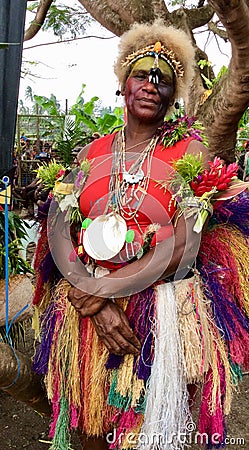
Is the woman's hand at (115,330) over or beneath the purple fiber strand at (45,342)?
over

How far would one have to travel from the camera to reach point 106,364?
1846 mm

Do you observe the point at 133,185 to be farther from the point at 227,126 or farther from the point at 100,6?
the point at 100,6

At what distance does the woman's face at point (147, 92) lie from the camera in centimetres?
186

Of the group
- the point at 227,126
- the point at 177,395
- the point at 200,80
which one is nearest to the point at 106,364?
the point at 177,395

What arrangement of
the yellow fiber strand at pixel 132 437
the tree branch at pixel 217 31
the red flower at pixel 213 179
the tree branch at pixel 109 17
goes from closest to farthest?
the red flower at pixel 213 179, the yellow fiber strand at pixel 132 437, the tree branch at pixel 109 17, the tree branch at pixel 217 31

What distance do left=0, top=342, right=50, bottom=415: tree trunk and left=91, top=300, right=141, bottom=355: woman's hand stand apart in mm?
437

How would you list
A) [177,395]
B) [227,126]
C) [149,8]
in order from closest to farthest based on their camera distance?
1. [177,395]
2. [227,126]
3. [149,8]

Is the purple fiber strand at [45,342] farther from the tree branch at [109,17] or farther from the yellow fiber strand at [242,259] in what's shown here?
the tree branch at [109,17]

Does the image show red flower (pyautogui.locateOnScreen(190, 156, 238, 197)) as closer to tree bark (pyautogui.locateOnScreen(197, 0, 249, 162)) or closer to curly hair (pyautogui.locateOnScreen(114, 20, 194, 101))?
curly hair (pyautogui.locateOnScreen(114, 20, 194, 101))

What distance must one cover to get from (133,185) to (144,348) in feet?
2.09

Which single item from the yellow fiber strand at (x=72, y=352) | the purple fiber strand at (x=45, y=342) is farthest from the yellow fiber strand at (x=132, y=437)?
the purple fiber strand at (x=45, y=342)

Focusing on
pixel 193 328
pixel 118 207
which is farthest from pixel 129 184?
pixel 193 328

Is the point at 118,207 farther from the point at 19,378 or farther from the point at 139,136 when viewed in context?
the point at 19,378

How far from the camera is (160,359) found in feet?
5.74
